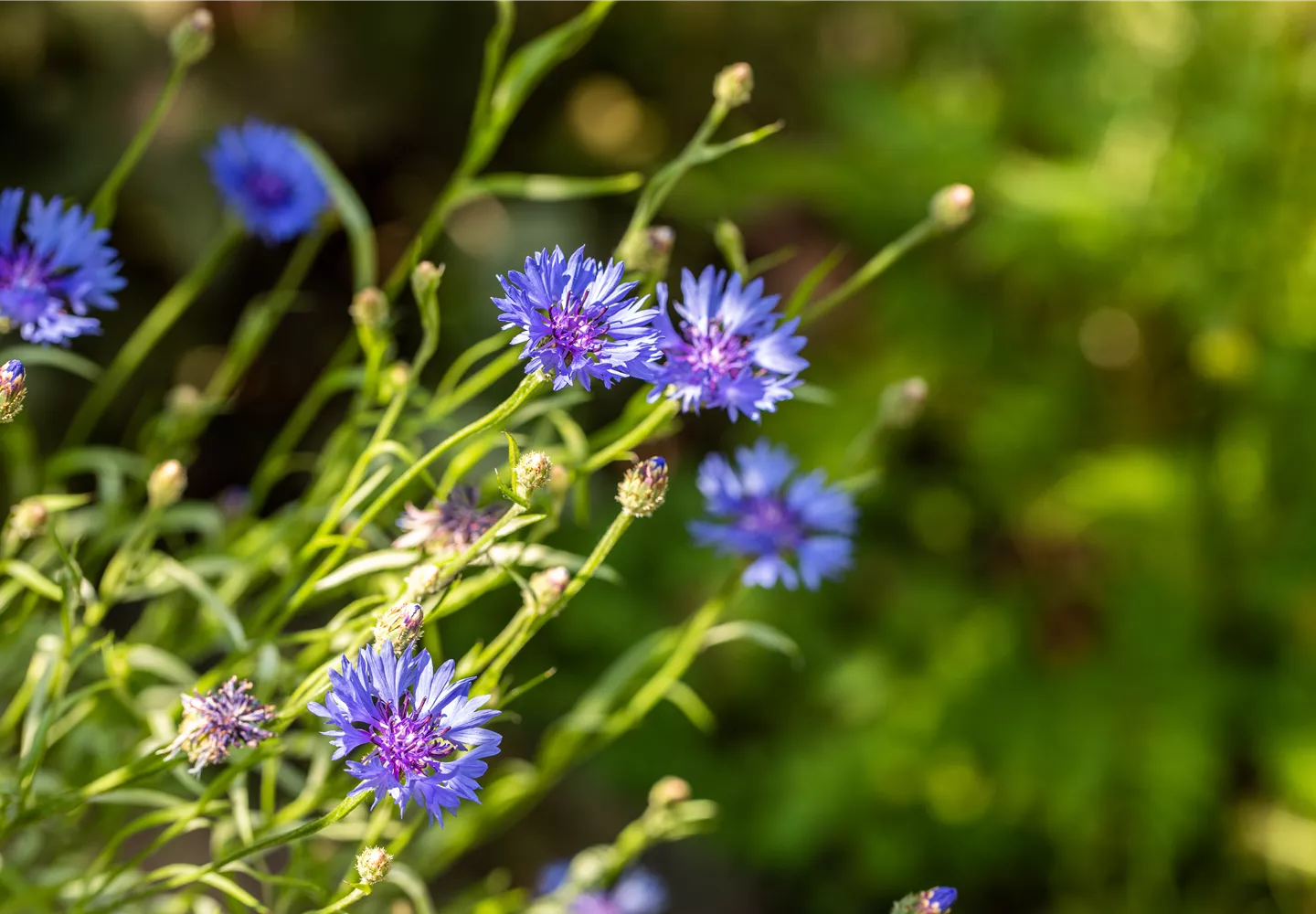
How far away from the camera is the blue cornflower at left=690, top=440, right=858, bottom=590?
1.64ft

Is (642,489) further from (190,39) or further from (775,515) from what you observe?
(190,39)

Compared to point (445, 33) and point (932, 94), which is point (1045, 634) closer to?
point (932, 94)

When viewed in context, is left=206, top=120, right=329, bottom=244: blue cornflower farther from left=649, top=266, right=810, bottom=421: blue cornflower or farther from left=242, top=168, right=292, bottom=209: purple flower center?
left=649, top=266, right=810, bottom=421: blue cornflower

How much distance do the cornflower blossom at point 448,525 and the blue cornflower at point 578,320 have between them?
8cm

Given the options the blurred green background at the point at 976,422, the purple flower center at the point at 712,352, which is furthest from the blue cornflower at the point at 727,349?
the blurred green background at the point at 976,422

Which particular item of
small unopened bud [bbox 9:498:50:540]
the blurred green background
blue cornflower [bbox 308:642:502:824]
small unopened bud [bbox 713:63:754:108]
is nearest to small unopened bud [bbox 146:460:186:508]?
small unopened bud [bbox 9:498:50:540]

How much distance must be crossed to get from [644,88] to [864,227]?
432 mm

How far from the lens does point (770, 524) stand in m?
0.52

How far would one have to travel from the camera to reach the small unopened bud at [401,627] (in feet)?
1.10

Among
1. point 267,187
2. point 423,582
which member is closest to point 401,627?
point 423,582

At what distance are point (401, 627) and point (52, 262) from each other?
250 mm

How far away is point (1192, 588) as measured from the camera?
1314mm

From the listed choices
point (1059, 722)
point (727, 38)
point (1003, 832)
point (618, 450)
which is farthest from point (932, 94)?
point (618, 450)

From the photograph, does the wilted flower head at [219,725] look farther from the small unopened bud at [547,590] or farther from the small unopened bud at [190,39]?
the small unopened bud at [190,39]
